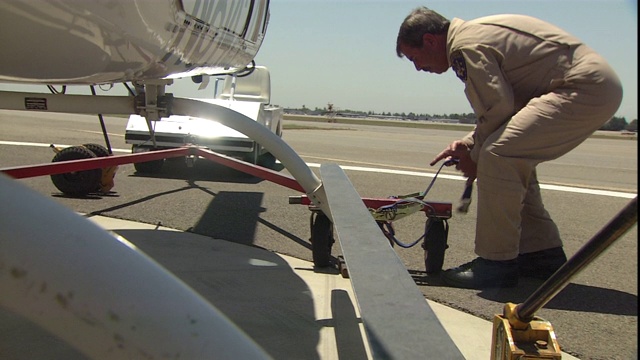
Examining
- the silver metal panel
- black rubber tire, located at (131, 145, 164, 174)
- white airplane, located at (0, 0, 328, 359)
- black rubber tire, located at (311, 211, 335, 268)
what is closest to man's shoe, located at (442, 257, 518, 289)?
black rubber tire, located at (311, 211, 335, 268)

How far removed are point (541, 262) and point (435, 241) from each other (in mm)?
669

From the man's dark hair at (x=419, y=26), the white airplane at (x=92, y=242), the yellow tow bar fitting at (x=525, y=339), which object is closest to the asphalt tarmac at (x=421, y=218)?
the yellow tow bar fitting at (x=525, y=339)

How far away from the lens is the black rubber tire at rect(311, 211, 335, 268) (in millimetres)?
3514

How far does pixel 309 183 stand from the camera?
10.9 feet

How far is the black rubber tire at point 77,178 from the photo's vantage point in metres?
5.26

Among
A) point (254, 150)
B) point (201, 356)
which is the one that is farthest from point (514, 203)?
point (254, 150)

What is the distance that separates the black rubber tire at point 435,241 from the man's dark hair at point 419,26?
1064 millimetres

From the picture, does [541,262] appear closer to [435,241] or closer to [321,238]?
[435,241]

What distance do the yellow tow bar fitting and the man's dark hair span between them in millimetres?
2045

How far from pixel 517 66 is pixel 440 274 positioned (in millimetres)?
1304

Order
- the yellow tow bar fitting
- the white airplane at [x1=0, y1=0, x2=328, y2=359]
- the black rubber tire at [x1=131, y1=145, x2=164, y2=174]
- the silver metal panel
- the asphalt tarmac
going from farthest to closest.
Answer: the black rubber tire at [x1=131, y1=145, x2=164, y2=174] < the asphalt tarmac < the yellow tow bar fitting < the silver metal panel < the white airplane at [x1=0, y1=0, x2=328, y2=359]

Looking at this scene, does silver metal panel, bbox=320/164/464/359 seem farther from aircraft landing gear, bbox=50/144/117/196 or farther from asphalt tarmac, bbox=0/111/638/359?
aircraft landing gear, bbox=50/144/117/196

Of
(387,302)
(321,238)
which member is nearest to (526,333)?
(387,302)

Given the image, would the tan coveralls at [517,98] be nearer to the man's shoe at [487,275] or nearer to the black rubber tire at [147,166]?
the man's shoe at [487,275]
